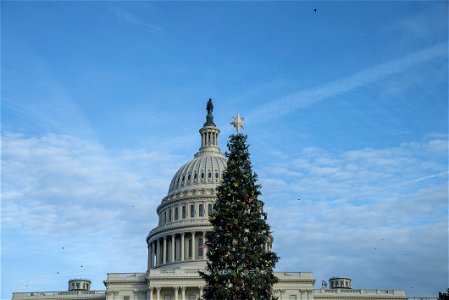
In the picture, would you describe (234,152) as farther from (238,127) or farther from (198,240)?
(198,240)

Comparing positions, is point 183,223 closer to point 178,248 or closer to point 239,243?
point 178,248

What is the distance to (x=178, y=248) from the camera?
133 metres

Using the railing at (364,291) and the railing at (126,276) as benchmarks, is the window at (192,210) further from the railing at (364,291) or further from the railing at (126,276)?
the railing at (364,291)

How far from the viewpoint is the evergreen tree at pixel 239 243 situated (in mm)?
54188

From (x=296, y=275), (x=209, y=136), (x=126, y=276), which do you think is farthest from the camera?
(x=209, y=136)

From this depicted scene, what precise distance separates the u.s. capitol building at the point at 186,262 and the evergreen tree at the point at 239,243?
5498 cm

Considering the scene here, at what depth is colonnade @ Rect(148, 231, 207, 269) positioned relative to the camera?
130 metres

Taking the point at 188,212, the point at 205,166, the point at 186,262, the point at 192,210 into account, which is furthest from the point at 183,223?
the point at 205,166

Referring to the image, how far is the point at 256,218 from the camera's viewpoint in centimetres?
5622

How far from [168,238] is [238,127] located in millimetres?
76700

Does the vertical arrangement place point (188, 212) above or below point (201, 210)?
below

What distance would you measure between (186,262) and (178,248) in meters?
4.95

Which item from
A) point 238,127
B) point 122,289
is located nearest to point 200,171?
point 122,289

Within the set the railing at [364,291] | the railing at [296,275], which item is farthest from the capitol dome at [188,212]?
the railing at [364,291]
